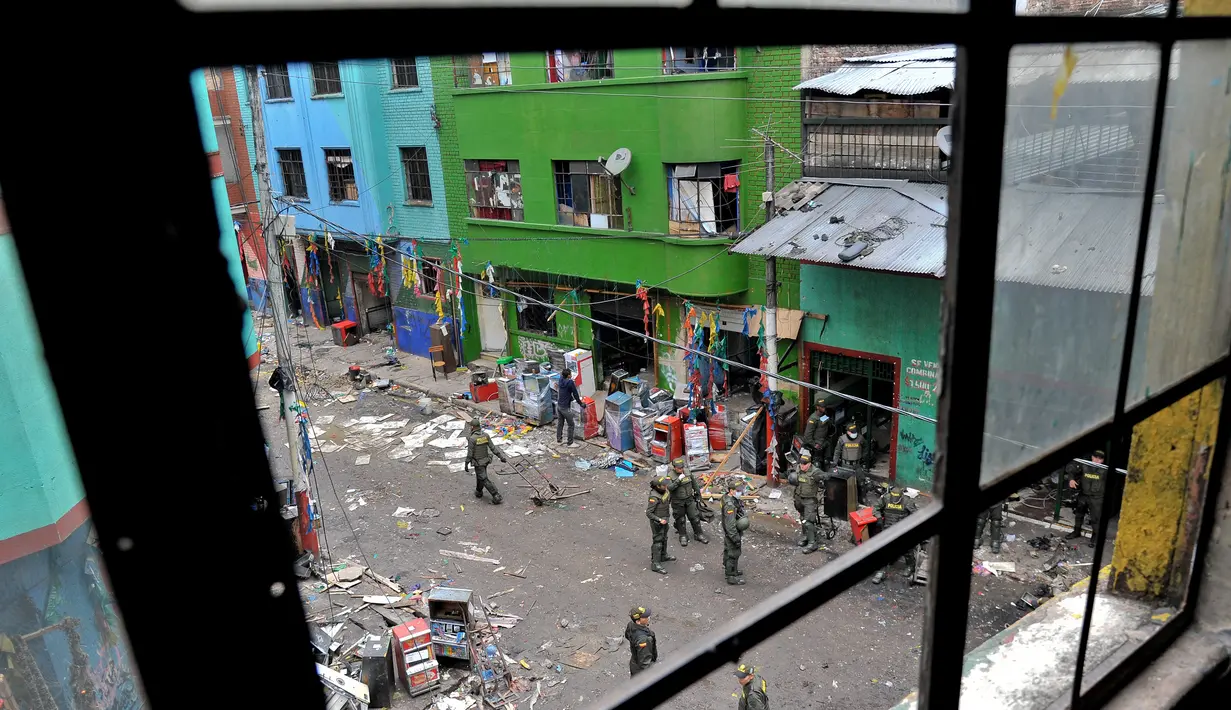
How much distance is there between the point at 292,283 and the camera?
25.4 metres

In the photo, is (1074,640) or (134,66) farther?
(1074,640)

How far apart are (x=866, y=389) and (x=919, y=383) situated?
1.72 metres

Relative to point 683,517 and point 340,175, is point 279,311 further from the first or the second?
point 340,175

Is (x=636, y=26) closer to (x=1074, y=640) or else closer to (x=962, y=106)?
(x=962, y=106)

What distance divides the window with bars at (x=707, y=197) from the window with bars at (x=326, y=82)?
10248 millimetres

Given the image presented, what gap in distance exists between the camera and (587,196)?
54.4 ft

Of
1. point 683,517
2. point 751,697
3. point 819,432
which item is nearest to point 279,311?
point 683,517

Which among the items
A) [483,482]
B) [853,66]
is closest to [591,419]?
[483,482]

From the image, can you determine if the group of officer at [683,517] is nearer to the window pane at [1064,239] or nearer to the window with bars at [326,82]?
the window pane at [1064,239]

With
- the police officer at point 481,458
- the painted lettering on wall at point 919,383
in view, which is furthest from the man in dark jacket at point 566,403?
the painted lettering on wall at point 919,383

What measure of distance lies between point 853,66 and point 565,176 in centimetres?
636

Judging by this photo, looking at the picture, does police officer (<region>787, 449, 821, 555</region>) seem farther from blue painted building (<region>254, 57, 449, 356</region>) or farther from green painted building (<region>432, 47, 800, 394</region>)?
blue painted building (<region>254, 57, 449, 356</region>)

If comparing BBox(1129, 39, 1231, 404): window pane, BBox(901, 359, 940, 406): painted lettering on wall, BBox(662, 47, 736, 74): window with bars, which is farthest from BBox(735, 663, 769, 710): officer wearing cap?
BBox(662, 47, 736, 74): window with bars

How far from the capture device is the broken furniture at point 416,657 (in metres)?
8.68
